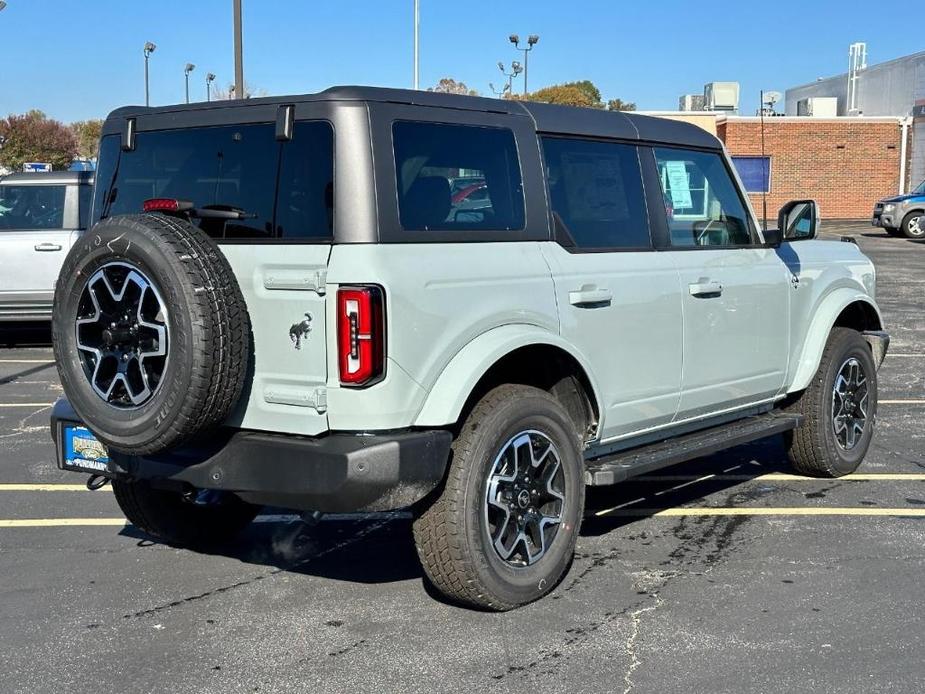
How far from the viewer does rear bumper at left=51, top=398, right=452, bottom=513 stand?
3936mm

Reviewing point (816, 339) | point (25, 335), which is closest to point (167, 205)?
point (816, 339)

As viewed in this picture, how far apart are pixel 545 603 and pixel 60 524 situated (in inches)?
110

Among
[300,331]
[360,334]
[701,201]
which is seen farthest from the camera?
[701,201]

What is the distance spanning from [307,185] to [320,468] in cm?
107

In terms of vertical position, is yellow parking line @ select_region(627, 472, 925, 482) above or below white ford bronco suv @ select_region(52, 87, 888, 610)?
below

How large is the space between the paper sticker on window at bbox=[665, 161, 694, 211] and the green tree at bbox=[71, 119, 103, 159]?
65.0 metres

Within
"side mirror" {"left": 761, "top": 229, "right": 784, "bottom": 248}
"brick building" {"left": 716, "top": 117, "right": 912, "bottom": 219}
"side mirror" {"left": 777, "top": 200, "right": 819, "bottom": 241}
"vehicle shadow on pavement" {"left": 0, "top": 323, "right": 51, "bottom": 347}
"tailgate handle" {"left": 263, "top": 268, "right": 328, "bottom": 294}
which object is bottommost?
"vehicle shadow on pavement" {"left": 0, "top": 323, "right": 51, "bottom": 347}

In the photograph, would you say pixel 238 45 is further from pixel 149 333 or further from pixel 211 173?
pixel 149 333

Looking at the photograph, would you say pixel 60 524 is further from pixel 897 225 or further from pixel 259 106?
pixel 897 225

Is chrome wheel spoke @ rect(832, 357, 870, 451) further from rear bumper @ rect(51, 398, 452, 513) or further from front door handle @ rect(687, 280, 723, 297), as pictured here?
rear bumper @ rect(51, 398, 452, 513)

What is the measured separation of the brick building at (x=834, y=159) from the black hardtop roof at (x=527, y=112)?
117ft

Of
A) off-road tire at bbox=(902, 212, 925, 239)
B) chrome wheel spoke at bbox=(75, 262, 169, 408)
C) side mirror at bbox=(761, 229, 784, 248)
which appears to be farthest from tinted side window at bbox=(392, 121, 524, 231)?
off-road tire at bbox=(902, 212, 925, 239)

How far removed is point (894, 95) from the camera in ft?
154

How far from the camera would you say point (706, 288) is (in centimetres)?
548
